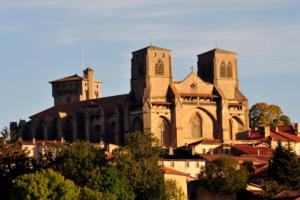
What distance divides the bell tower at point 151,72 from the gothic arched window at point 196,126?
5.89 meters

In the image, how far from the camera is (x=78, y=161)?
9875cm

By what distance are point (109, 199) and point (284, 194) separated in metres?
16.9

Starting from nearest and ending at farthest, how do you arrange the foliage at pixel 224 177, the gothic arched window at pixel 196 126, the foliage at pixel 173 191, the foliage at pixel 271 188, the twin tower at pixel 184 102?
the foliage at pixel 173 191
the foliage at pixel 271 188
the foliage at pixel 224 177
the twin tower at pixel 184 102
the gothic arched window at pixel 196 126

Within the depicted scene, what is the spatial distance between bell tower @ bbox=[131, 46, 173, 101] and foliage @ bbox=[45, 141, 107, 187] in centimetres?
3416

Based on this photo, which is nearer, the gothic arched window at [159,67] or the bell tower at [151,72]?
the bell tower at [151,72]

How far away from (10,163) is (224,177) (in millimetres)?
22027

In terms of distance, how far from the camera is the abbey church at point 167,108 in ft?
443

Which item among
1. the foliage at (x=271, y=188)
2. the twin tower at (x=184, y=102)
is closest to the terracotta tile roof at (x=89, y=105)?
the twin tower at (x=184, y=102)

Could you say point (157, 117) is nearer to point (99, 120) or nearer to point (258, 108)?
point (99, 120)

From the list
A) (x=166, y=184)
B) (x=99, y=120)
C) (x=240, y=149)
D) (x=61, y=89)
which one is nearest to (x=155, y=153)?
(x=166, y=184)

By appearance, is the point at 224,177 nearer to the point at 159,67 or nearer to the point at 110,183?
the point at 110,183

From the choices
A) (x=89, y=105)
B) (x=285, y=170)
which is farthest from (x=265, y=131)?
(x=285, y=170)

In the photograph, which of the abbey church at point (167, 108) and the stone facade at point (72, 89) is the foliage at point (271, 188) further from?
the stone facade at point (72, 89)

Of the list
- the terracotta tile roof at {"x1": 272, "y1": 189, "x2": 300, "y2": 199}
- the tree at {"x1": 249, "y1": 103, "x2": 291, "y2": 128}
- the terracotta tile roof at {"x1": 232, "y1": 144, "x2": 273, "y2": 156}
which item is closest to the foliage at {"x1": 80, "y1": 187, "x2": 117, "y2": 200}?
the terracotta tile roof at {"x1": 272, "y1": 189, "x2": 300, "y2": 199}
